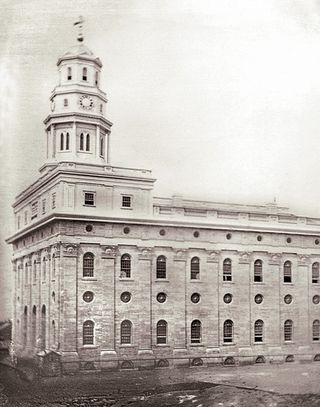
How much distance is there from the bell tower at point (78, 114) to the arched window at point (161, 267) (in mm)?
1084

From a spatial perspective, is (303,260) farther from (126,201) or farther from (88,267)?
(88,267)

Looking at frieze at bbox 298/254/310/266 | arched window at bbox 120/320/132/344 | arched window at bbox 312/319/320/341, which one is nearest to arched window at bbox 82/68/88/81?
arched window at bbox 120/320/132/344

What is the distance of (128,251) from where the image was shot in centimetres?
672

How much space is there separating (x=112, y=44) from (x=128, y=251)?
1.97 meters

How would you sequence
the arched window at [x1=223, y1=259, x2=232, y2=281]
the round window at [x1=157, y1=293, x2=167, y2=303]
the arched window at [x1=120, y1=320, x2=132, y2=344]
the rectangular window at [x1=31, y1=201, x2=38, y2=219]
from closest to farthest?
the rectangular window at [x1=31, y1=201, x2=38, y2=219] < the arched window at [x1=120, y1=320, x2=132, y2=344] < the round window at [x1=157, y1=293, x2=167, y2=303] < the arched window at [x1=223, y1=259, x2=232, y2=281]

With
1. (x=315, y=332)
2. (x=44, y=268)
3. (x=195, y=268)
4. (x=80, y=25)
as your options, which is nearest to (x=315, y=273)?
(x=315, y=332)

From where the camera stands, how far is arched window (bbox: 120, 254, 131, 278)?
261 inches

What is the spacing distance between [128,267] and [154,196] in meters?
0.73

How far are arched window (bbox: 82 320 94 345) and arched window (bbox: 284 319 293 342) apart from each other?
1988 mm

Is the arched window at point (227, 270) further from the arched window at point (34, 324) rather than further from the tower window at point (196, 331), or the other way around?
the arched window at point (34, 324)

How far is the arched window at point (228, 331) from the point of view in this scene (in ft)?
22.5

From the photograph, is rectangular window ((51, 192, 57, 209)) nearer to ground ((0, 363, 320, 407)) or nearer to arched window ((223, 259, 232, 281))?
ground ((0, 363, 320, 407))

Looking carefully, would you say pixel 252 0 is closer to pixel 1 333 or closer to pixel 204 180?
pixel 204 180

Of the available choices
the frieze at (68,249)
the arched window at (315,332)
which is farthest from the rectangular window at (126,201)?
the arched window at (315,332)
